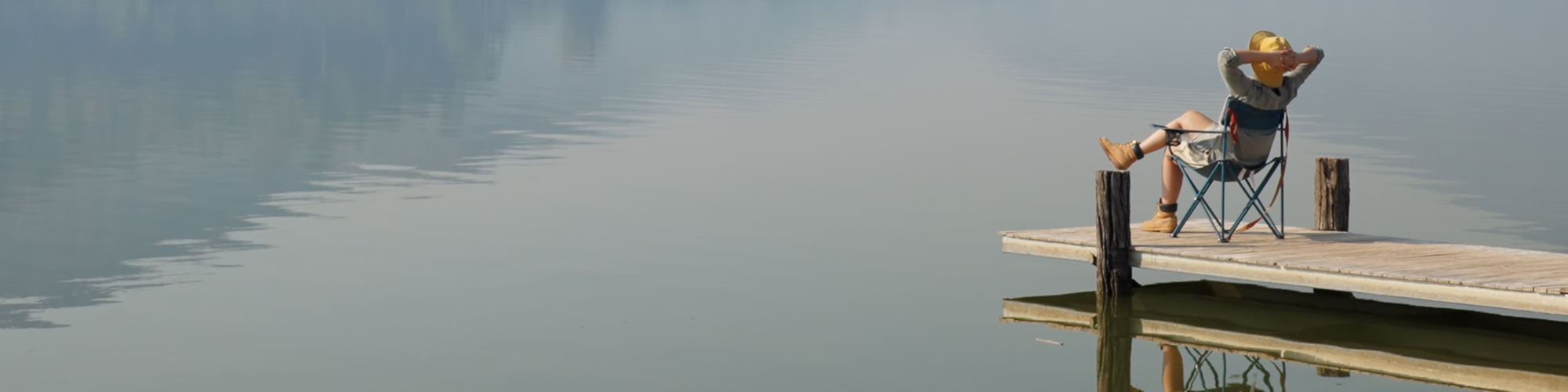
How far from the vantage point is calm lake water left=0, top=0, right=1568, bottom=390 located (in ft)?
38.4

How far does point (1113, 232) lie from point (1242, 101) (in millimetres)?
1291

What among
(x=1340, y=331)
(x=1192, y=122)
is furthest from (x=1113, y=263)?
(x=1340, y=331)

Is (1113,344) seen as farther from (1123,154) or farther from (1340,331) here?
(1123,154)

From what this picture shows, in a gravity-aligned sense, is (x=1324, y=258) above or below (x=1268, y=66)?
below

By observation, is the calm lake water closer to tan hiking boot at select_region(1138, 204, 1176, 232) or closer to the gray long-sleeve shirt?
tan hiking boot at select_region(1138, 204, 1176, 232)

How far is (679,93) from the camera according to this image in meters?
38.7

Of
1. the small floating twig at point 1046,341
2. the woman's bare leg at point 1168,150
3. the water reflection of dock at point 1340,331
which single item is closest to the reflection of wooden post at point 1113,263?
the water reflection of dock at point 1340,331

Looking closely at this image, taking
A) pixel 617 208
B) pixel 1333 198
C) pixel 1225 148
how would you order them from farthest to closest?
1. pixel 617 208
2. pixel 1333 198
3. pixel 1225 148

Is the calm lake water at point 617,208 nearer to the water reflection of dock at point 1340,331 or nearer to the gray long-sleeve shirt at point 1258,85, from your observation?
the water reflection of dock at point 1340,331

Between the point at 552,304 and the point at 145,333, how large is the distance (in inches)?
112

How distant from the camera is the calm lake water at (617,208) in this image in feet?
38.4

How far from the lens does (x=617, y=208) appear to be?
18859 mm

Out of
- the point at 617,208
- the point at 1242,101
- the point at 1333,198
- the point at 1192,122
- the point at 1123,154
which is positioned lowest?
the point at 617,208

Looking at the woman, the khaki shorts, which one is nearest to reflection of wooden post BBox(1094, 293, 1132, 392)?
the woman
